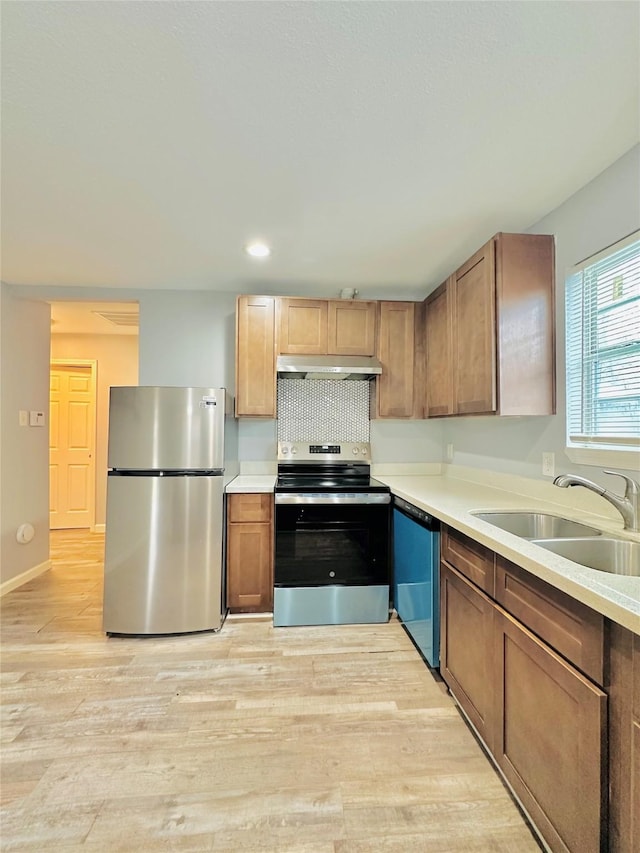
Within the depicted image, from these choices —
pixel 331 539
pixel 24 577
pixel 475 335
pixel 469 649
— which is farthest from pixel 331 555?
pixel 24 577

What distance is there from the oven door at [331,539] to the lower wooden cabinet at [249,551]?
0.51 ft

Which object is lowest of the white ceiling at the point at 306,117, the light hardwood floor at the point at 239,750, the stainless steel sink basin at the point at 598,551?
the light hardwood floor at the point at 239,750

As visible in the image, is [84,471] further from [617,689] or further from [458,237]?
[617,689]

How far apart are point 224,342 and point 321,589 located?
6.92 ft

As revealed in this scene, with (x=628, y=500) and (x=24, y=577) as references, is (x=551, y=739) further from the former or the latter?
(x=24, y=577)

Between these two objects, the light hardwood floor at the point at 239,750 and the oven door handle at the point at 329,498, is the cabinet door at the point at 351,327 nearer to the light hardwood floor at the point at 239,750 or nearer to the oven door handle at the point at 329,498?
the oven door handle at the point at 329,498

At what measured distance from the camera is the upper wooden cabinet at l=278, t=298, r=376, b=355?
2924 mm

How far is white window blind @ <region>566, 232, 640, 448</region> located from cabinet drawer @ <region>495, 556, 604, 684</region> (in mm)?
833

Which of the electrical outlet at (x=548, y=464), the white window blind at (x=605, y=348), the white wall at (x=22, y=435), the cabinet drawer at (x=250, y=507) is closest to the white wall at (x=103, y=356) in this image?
the white wall at (x=22, y=435)

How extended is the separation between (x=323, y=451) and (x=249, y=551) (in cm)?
101

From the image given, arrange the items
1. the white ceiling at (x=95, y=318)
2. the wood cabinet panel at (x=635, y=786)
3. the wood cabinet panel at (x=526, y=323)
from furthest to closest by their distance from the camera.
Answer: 1. the white ceiling at (x=95, y=318)
2. the wood cabinet panel at (x=526, y=323)
3. the wood cabinet panel at (x=635, y=786)

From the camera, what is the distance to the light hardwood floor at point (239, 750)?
4.08 feet

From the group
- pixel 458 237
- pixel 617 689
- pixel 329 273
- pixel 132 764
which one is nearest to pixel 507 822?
pixel 617 689

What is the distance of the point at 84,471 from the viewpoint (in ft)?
16.2
